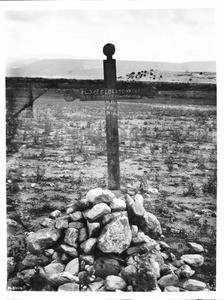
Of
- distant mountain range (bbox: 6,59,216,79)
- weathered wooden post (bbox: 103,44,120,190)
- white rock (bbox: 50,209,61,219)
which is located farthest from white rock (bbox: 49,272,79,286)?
distant mountain range (bbox: 6,59,216,79)

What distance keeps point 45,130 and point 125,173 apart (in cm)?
112

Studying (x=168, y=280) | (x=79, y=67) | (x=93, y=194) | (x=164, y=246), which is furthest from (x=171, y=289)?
(x=79, y=67)

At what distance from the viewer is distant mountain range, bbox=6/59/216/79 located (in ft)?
13.1

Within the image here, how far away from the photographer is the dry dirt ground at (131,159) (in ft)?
13.2

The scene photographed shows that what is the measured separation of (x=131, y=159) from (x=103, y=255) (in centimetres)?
118

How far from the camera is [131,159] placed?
4.14m

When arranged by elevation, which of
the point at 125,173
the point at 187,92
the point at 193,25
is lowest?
the point at 125,173

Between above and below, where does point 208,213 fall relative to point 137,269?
above

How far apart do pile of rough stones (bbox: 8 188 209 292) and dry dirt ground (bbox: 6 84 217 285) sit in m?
0.22

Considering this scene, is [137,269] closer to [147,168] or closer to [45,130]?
[147,168]

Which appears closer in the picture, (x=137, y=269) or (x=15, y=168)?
(x=137, y=269)

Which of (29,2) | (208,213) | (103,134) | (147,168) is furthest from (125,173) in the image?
(29,2)

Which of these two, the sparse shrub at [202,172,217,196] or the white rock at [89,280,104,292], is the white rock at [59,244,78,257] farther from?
the sparse shrub at [202,172,217,196]

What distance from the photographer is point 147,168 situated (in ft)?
13.5
